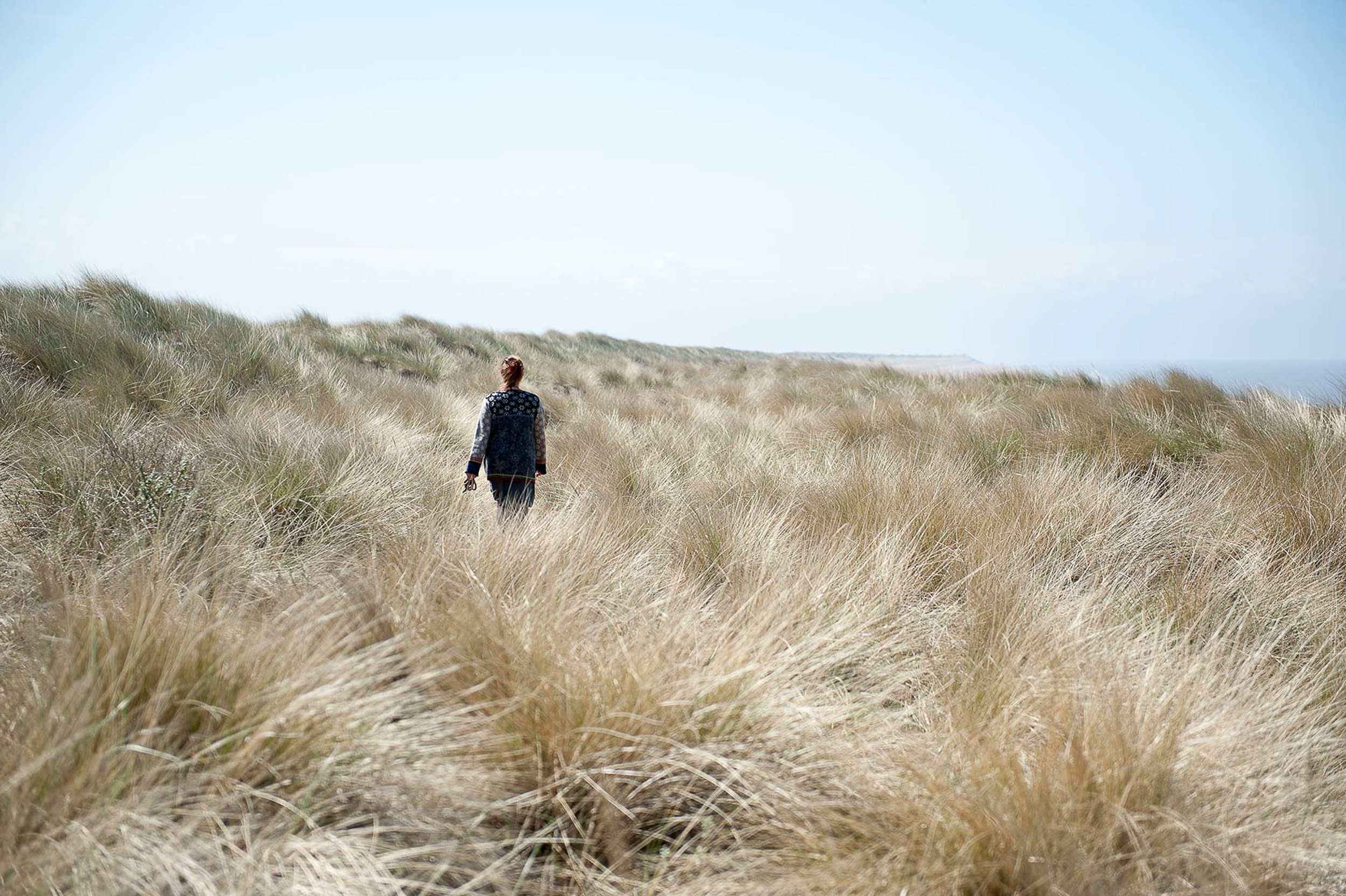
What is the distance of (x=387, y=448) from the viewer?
536cm

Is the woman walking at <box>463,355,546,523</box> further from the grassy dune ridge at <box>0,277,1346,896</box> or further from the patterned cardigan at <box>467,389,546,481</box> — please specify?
the grassy dune ridge at <box>0,277,1346,896</box>

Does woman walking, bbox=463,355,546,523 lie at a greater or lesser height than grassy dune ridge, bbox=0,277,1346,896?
greater

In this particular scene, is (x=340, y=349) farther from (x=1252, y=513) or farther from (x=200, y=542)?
(x=1252, y=513)

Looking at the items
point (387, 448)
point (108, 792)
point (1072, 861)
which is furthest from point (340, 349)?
point (1072, 861)

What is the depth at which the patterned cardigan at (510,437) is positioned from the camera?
4.39 m

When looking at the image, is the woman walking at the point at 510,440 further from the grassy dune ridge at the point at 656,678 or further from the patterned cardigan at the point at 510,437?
the grassy dune ridge at the point at 656,678

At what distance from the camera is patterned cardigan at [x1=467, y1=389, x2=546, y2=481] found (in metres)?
4.39

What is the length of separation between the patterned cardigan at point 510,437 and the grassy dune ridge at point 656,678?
1.04 ft

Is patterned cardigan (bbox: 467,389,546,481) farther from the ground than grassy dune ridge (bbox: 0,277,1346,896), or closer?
farther from the ground

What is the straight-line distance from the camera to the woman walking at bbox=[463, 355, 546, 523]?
14.4ft

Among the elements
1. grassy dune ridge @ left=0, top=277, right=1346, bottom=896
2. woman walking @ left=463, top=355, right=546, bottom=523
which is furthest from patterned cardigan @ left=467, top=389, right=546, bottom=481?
grassy dune ridge @ left=0, top=277, right=1346, bottom=896

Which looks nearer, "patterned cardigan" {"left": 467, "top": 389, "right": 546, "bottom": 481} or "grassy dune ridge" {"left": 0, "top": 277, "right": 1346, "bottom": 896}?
"grassy dune ridge" {"left": 0, "top": 277, "right": 1346, "bottom": 896}

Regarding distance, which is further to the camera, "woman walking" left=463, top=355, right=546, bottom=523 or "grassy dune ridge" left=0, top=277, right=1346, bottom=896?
"woman walking" left=463, top=355, right=546, bottom=523

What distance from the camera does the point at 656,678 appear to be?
6.36 feet
